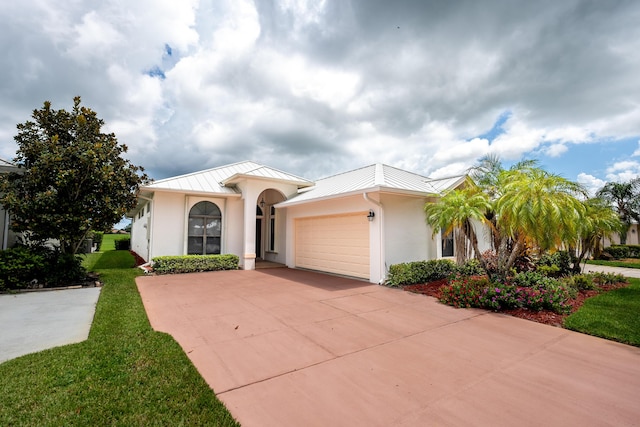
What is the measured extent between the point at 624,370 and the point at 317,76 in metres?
10.8

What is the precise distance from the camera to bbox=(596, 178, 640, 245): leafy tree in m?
24.8

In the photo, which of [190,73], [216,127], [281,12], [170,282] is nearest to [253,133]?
[216,127]

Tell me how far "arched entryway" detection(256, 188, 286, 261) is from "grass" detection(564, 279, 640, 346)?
12280mm

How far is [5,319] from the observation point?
18.4ft

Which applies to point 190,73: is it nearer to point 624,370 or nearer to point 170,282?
point 170,282

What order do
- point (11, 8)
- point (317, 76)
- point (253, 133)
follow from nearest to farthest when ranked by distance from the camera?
point (11, 8), point (317, 76), point (253, 133)

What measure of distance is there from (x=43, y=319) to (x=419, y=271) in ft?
31.8

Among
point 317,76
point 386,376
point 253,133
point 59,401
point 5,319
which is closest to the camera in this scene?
point 59,401

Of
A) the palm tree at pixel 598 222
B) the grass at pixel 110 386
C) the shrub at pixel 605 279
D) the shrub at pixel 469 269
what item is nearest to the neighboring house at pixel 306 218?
the shrub at pixel 469 269

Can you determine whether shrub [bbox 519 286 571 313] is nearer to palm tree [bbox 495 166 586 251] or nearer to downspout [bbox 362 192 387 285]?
palm tree [bbox 495 166 586 251]

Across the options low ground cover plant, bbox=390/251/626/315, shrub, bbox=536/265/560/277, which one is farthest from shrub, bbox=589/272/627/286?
shrub, bbox=536/265/560/277

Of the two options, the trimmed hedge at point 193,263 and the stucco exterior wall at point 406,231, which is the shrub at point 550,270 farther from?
the trimmed hedge at point 193,263

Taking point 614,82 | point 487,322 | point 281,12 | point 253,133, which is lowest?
point 487,322

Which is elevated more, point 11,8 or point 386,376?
point 11,8
